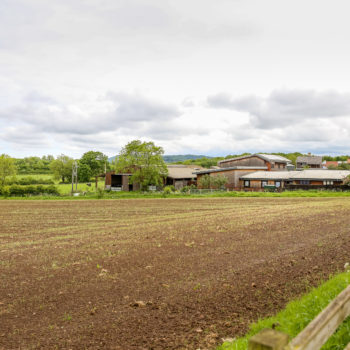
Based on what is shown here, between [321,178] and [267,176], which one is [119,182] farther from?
[321,178]

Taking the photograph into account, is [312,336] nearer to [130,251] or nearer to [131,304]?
[131,304]

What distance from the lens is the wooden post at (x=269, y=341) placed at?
2020 mm

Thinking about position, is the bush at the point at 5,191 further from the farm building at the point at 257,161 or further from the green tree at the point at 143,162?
the farm building at the point at 257,161

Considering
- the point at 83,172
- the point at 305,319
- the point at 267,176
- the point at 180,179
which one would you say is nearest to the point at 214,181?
the point at 267,176

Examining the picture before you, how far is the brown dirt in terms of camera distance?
18.6 feet

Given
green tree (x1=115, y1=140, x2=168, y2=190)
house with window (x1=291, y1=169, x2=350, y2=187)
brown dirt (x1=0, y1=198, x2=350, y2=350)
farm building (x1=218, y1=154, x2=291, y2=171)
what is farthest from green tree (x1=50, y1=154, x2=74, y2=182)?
brown dirt (x1=0, y1=198, x2=350, y2=350)

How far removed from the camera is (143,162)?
A: 56781 millimetres

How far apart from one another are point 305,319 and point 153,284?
4105mm

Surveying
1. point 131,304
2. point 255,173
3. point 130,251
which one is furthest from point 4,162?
point 131,304

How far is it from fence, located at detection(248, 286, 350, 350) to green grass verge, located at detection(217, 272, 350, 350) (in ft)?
5.18

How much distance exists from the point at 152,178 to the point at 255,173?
2093 centimetres

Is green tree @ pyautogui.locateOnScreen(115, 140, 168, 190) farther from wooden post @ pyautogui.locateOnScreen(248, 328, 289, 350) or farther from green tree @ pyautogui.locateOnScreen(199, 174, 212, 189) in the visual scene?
wooden post @ pyautogui.locateOnScreen(248, 328, 289, 350)

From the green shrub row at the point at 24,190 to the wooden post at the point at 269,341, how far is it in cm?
5451

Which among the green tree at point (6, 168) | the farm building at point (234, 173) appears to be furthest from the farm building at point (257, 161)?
the green tree at point (6, 168)
